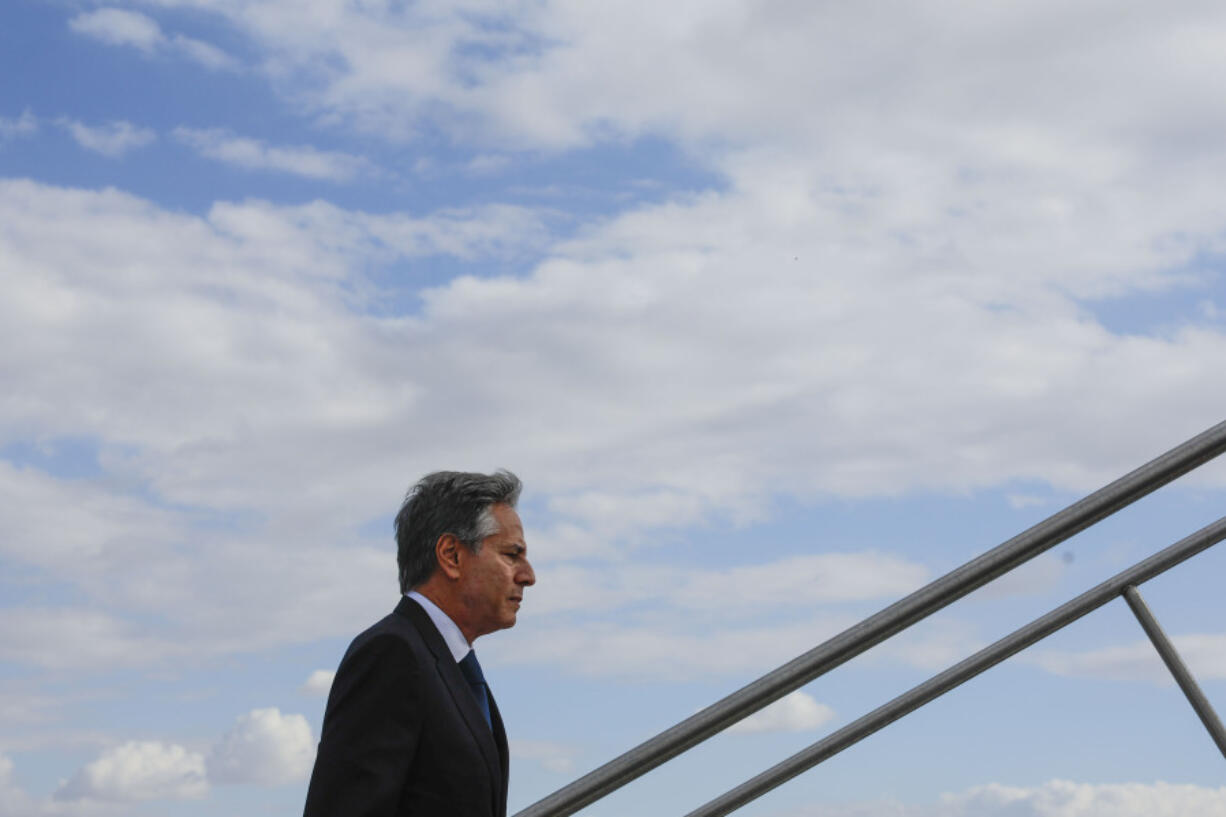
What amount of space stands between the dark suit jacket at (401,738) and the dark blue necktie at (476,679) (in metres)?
0.08

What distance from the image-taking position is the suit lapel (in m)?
2.61

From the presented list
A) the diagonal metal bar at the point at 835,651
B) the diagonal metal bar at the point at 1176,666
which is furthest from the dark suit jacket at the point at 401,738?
the diagonal metal bar at the point at 1176,666

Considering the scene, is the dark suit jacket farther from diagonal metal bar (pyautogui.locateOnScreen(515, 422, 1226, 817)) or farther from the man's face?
diagonal metal bar (pyautogui.locateOnScreen(515, 422, 1226, 817))

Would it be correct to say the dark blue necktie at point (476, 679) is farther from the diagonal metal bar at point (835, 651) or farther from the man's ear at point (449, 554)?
the diagonal metal bar at point (835, 651)

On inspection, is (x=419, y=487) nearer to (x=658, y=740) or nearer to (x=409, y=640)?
(x=409, y=640)

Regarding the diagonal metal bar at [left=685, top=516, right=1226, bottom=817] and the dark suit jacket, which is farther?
the dark suit jacket

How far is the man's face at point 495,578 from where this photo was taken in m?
2.70

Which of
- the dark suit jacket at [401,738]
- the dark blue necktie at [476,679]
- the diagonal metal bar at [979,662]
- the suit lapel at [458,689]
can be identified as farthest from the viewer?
the dark blue necktie at [476,679]

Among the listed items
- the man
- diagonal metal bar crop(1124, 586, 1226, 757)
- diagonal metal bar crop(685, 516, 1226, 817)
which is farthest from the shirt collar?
diagonal metal bar crop(1124, 586, 1226, 757)

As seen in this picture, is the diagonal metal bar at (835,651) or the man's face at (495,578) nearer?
the diagonal metal bar at (835,651)

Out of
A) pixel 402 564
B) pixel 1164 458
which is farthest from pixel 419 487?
pixel 1164 458

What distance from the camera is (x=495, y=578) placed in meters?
2.70

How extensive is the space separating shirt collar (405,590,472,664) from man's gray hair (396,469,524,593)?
55 millimetres

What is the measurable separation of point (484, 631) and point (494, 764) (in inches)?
9.9
